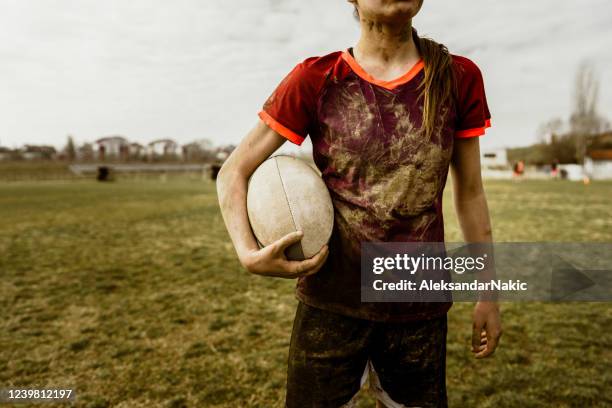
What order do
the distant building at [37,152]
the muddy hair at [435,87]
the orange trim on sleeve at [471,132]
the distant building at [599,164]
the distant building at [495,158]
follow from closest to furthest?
the muddy hair at [435,87] < the orange trim on sleeve at [471,132] < the distant building at [599,164] < the distant building at [495,158] < the distant building at [37,152]

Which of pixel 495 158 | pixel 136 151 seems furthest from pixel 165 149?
pixel 495 158

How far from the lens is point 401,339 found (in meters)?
1.66

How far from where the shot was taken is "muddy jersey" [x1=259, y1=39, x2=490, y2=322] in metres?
1.56

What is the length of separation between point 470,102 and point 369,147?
473mm

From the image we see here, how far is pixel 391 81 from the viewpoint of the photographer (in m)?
1.61

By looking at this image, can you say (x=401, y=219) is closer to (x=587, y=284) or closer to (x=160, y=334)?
(x=160, y=334)

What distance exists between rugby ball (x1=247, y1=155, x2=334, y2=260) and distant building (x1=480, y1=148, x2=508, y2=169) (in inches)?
2510

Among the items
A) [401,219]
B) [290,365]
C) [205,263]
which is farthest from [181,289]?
[401,219]

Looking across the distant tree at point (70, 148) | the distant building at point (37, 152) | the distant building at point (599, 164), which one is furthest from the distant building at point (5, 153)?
the distant building at point (599, 164)

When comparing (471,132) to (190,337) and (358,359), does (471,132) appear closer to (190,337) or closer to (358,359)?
(358,359)

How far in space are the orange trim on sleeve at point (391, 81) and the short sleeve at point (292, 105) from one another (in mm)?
175

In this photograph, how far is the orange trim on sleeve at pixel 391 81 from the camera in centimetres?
160

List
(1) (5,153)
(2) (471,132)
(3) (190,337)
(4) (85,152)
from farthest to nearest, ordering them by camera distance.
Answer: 1. (4) (85,152)
2. (1) (5,153)
3. (3) (190,337)
4. (2) (471,132)

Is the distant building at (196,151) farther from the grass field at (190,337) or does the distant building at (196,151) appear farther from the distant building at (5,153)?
the grass field at (190,337)
